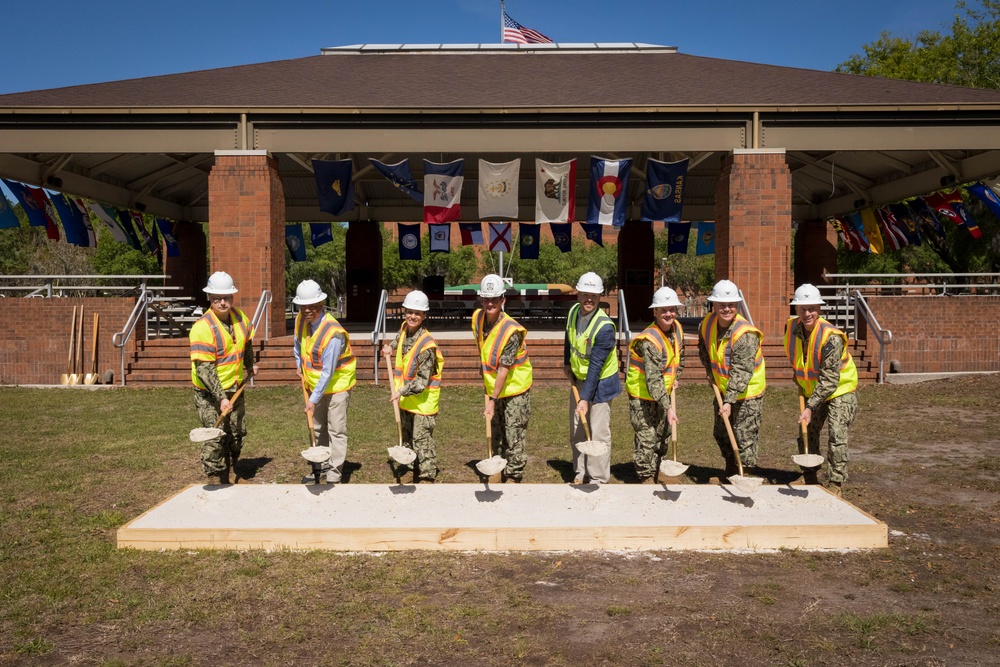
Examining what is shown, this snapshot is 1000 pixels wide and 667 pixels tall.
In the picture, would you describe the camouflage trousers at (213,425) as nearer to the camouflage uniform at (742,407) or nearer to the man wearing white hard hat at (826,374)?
the camouflage uniform at (742,407)

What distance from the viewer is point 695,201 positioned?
81.4 feet

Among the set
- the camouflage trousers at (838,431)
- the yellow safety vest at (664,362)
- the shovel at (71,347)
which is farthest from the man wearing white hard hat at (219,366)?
the shovel at (71,347)

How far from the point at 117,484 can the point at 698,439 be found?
6.35m

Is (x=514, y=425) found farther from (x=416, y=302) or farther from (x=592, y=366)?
(x=416, y=302)

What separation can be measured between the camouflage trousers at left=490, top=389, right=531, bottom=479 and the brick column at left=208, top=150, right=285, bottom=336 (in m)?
9.38

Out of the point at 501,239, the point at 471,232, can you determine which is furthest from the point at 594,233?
the point at 471,232

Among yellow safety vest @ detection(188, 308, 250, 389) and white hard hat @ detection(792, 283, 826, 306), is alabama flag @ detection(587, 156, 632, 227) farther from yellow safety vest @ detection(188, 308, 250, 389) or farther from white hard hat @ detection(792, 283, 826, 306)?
yellow safety vest @ detection(188, 308, 250, 389)

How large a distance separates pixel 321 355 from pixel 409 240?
64.6 feet

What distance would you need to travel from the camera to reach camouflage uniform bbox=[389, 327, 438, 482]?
6.79m

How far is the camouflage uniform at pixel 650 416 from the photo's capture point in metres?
6.80

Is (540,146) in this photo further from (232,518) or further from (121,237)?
(121,237)

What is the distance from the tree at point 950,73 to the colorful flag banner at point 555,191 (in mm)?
17204

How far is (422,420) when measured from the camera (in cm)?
693

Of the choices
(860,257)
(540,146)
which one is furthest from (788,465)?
(860,257)
